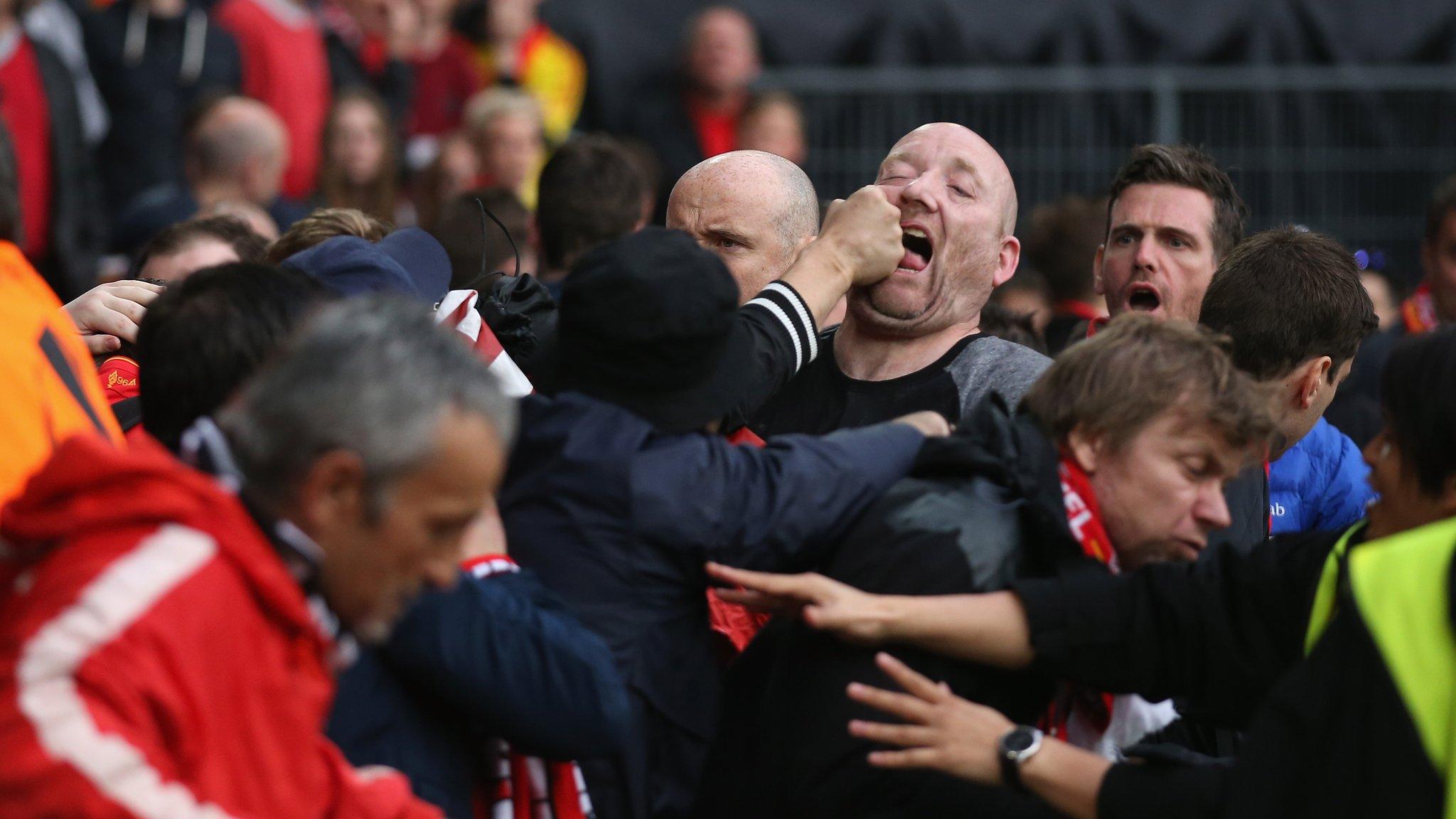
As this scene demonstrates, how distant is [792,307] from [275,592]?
1.42 m

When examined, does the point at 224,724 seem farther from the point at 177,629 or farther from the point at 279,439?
the point at 279,439

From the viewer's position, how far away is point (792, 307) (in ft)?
10.7

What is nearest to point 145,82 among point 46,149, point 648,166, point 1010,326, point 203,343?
point 46,149

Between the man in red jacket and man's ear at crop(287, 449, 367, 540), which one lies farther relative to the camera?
man's ear at crop(287, 449, 367, 540)

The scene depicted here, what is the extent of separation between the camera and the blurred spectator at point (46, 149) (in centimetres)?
794

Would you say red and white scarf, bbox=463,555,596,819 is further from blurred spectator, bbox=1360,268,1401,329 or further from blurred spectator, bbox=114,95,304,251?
blurred spectator, bbox=1360,268,1401,329

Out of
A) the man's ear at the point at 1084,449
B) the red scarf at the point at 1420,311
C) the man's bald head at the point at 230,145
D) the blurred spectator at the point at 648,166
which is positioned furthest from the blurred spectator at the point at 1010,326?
the man's bald head at the point at 230,145

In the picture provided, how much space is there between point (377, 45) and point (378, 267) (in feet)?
23.0

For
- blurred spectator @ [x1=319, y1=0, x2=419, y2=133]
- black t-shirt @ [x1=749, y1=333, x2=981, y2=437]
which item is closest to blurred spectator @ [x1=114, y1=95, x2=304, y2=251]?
blurred spectator @ [x1=319, y1=0, x2=419, y2=133]

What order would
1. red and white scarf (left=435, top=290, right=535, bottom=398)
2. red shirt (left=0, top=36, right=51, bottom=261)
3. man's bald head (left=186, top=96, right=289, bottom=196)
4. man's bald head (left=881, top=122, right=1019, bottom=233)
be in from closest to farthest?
red and white scarf (left=435, top=290, right=535, bottom=398)
man's bald head (left=881, top=122, right=1019, bottom=233)
man's bald head (left=186, top=96, right=289, bottom=196)
red shirt (left=0, top=36, right=51, bottom=261)

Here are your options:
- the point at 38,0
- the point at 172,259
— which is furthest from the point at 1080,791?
the point at 38,0

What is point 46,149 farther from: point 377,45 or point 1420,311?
point 1420,311

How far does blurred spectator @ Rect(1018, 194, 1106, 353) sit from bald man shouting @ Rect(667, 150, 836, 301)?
213 cm

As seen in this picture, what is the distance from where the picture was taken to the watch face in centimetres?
260
